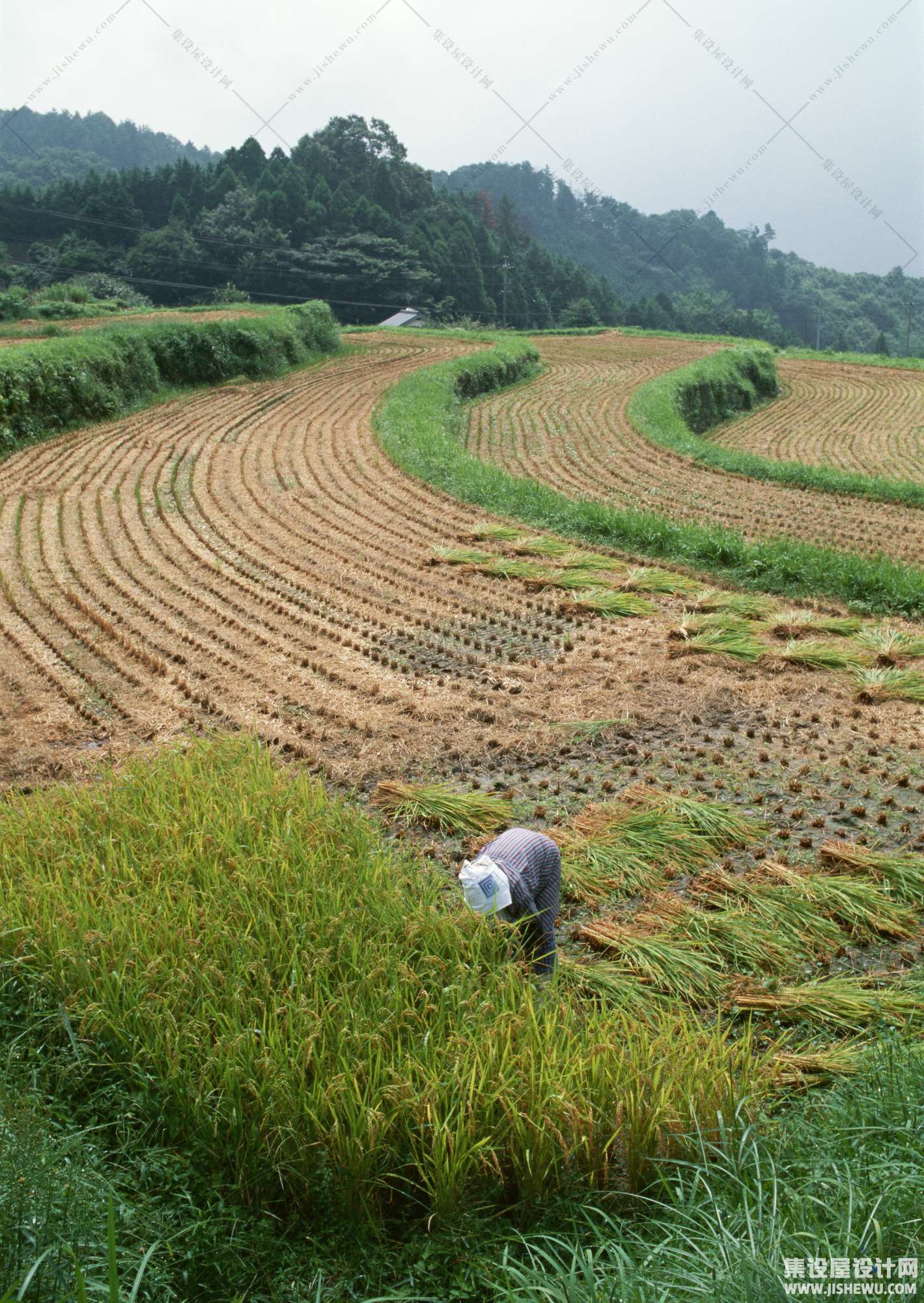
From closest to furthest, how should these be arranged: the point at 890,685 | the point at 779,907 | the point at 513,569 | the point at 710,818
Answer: the point at 779,907 → the point at 710,818 → the point at 890,685 → the point at 513,569

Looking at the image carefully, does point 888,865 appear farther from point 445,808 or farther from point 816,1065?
point 445,808

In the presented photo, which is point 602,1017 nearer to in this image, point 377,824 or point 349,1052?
point 349,1052

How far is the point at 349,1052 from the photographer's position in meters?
3.06

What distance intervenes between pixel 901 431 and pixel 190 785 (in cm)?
2200

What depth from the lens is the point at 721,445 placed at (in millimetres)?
20766

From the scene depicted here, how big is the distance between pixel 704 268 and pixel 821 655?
92.6 m

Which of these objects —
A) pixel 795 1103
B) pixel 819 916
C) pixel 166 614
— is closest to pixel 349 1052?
pixel 795 1103

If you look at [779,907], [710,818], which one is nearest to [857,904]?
[779,907]

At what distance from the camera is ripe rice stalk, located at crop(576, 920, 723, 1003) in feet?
12.8

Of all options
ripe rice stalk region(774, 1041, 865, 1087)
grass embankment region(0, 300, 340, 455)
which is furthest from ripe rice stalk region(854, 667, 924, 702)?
grass embankment region(0, 300, 340, 455)

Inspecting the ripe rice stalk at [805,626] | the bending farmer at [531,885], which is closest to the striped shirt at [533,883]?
the bending farmer at [531,885]

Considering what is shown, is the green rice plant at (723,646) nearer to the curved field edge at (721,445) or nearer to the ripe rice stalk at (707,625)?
the ripe rice stalk at (707,625)

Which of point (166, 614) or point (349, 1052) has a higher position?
point (166, 614)

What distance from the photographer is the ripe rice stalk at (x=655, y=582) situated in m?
9.22
